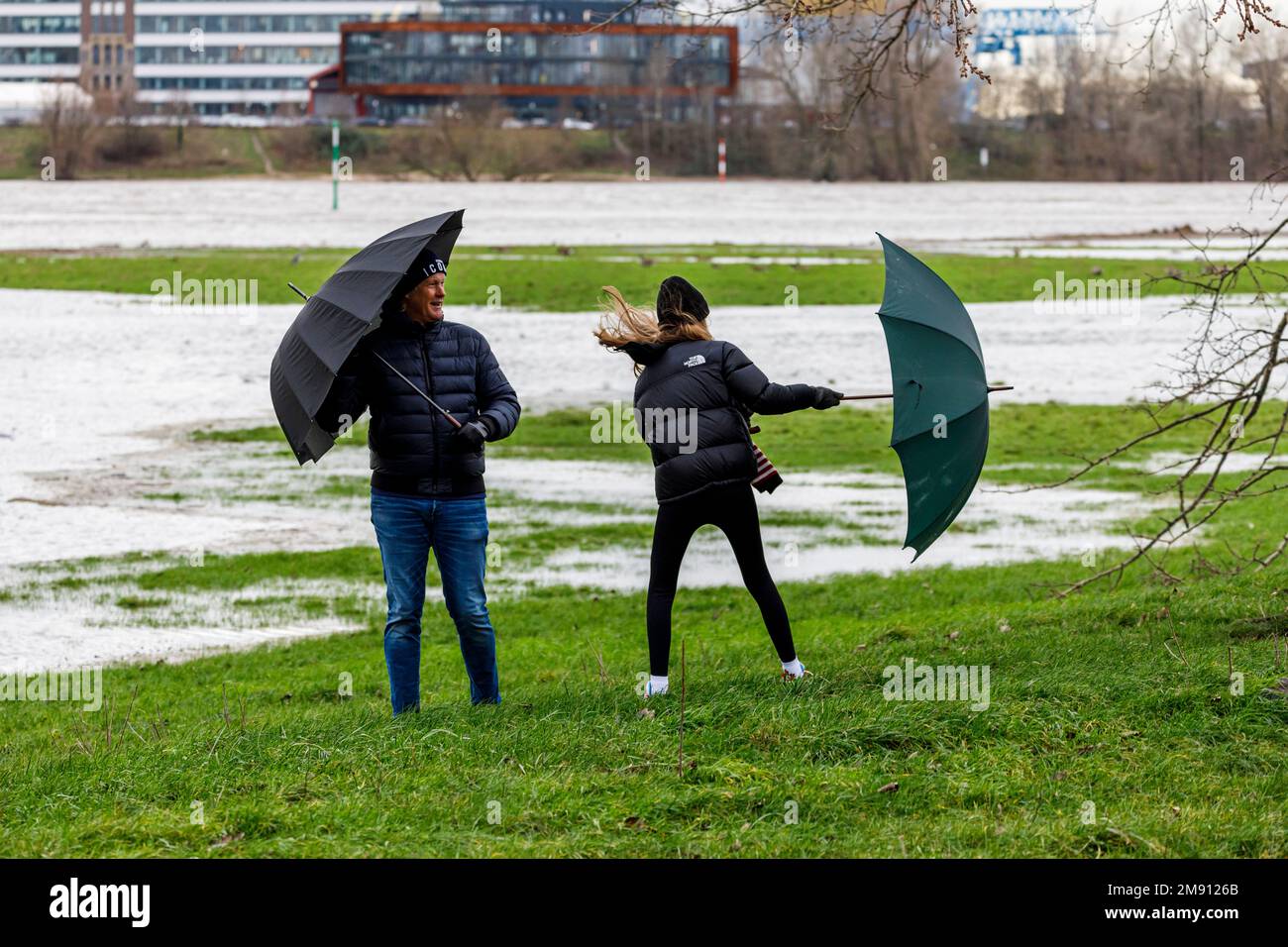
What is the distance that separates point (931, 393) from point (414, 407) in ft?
7.41

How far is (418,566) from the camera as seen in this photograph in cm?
733

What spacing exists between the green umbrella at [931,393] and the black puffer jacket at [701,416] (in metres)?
0.46

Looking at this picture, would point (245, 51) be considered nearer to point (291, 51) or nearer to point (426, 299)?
point (291, 51)

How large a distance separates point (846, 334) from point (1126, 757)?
23062 mm

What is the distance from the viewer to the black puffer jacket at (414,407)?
7.19 m

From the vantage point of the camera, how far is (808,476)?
57.5 feet

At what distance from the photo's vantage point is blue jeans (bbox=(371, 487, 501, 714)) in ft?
23.8

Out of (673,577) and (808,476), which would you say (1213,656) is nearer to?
(673,577)

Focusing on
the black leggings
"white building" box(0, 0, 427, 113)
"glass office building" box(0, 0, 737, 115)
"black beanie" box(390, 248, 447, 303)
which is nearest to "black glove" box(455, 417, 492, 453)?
"black beanie" box(390, 248, 447, 303)

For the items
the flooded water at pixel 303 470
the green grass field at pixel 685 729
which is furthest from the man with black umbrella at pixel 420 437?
the flooded water at pixel 303 470

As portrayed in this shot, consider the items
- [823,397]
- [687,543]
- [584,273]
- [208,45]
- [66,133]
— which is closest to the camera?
[823,397]
